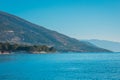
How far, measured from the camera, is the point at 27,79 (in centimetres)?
6400

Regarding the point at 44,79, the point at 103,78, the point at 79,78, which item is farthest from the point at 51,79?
the point at 103,78

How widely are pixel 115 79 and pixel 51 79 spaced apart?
11.3m

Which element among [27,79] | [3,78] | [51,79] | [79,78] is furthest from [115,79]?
[3,78]

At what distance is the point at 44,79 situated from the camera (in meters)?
64.3

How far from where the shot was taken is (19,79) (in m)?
64.1

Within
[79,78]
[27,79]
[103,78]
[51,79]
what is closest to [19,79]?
[27,79]

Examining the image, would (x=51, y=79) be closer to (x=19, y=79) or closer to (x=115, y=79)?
(x=19, y=79)

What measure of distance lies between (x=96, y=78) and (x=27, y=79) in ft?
40.3

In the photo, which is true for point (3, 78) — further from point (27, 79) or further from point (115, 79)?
point (115, 79)

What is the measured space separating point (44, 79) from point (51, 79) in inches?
49.0

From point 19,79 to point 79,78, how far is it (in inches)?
426

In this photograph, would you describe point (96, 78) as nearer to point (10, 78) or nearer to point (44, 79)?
point (44, 79)

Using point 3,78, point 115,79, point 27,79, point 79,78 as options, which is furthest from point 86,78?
point 3,78

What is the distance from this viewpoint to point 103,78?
64.7 m
